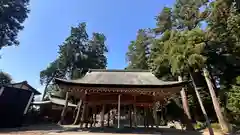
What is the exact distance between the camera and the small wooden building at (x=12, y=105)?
1695 centimetres

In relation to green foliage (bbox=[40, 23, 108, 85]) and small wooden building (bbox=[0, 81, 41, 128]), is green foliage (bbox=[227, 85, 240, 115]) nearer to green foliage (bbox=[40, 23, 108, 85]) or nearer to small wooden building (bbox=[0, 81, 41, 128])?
small wooden building (bbox=[0, 81, 41, 128])

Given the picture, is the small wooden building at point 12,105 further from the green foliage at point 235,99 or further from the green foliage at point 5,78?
the green foliage at point 5,78

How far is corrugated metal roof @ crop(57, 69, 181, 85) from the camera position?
12.4 m

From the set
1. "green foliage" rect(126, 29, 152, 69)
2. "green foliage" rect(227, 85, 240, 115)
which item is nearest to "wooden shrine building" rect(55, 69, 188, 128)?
"green foliage" rect(227, 85, 240, 115)

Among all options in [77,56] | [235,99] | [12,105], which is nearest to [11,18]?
[12,105]

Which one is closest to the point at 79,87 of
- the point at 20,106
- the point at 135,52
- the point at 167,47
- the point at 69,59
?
the point at 20,106

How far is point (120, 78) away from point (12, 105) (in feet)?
34.7

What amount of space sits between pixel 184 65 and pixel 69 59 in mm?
26495

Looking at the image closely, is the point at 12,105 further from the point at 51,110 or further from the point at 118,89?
the point at 51,110

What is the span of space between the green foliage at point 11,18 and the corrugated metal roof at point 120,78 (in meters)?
14.3

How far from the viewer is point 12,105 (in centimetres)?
1780

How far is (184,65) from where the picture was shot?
18484 mm

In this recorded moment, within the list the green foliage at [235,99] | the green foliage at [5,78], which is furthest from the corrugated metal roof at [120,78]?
the green foliage at [5,78]

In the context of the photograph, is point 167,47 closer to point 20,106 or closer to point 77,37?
point 20,106
